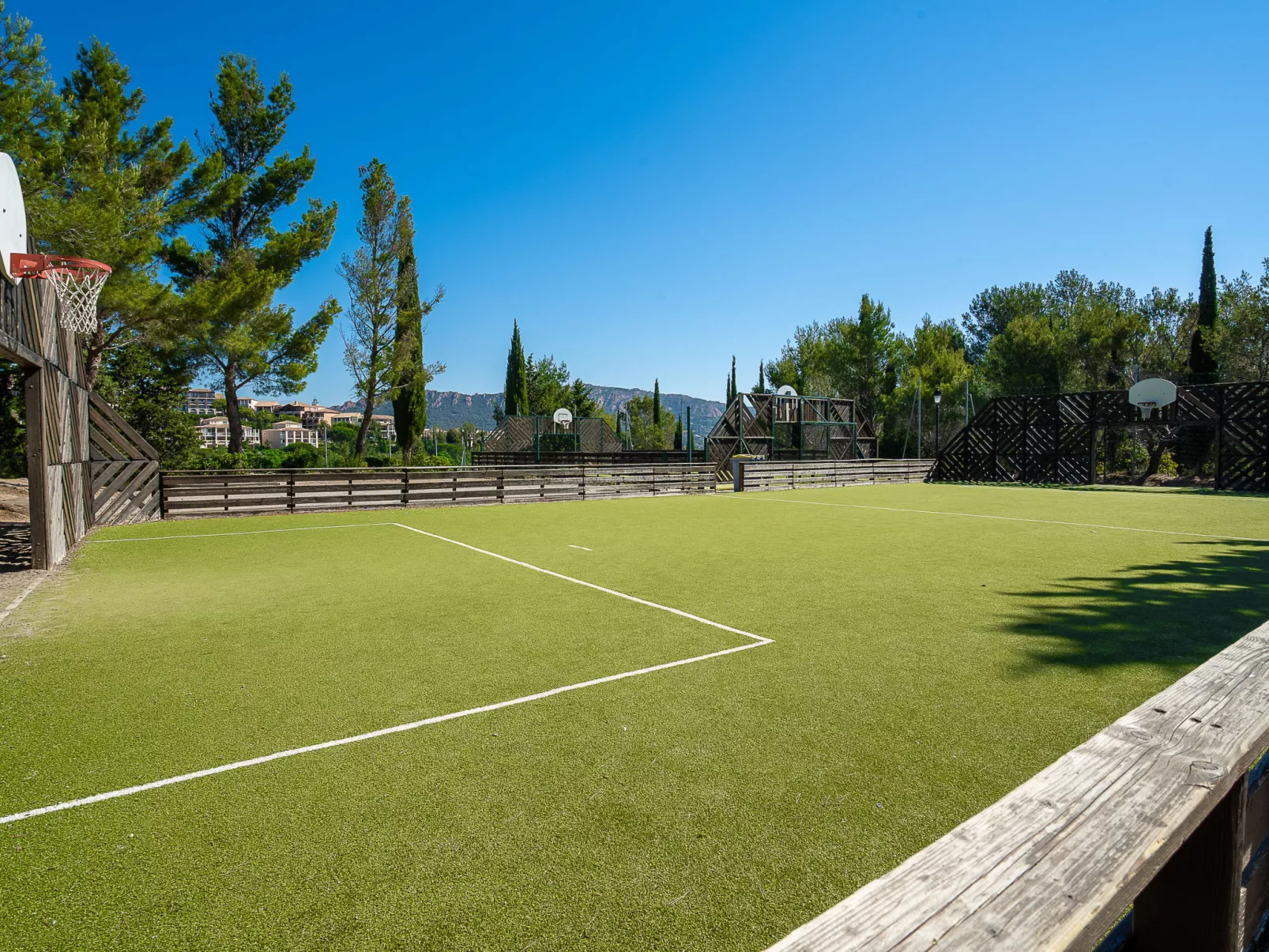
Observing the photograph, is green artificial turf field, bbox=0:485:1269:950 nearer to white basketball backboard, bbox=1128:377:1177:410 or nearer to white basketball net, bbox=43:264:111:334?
white basketball net, bbox=43:264:111:334

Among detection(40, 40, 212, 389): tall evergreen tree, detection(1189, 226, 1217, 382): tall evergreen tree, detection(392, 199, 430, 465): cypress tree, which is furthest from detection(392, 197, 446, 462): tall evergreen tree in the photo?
detection(1189, 226, 1217, 382): tall evergreen tree

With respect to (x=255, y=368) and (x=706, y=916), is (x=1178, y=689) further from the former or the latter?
(x=255, y=368)

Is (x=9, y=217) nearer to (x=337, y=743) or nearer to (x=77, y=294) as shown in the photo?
(x=77, y=294)

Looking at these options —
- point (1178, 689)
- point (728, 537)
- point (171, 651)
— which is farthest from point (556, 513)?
point (1178, 689)

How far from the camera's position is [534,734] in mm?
4047

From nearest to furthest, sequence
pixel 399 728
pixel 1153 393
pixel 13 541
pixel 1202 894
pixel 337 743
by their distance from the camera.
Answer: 1. pixel 1202 894
2. pixel 337 743
3. pixel 399 728
4. pixel 13 541
5. pixel 1153 393

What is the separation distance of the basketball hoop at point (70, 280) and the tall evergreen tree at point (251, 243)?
11552 millimetres

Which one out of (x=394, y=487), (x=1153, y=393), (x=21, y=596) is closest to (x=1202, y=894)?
(x=21, y=596)

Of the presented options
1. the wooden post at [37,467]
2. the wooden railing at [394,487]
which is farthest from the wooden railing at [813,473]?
the wooden post at [37,467]

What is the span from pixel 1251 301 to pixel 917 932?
43.8 meters

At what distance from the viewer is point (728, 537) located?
12.6m

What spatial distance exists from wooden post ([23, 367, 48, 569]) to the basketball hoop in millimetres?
1382

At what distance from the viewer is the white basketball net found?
10.2m

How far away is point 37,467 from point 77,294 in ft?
10.9
